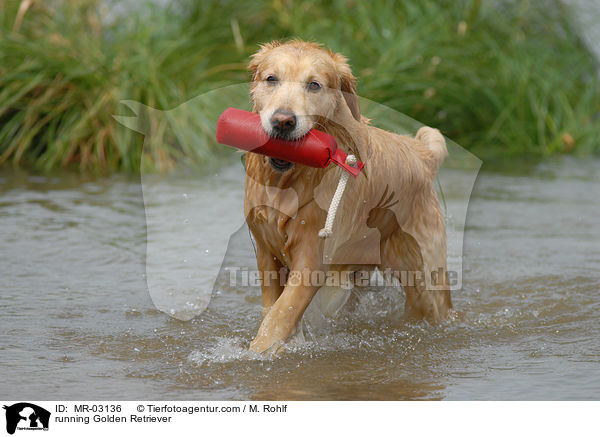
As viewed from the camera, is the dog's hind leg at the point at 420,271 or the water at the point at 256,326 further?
the dog's hind leg at the point at 420,271

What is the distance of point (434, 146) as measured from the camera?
5.01m

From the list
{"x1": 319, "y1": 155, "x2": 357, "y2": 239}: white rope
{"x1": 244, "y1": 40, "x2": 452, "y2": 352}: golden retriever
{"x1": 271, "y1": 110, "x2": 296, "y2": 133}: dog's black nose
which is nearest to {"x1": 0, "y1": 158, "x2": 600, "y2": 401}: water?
{"x1": 244, "y1": 40, "x2": 452, "y2": 352}: golden retriever

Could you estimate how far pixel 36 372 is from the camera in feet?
13.1

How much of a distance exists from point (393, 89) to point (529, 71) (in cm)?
194

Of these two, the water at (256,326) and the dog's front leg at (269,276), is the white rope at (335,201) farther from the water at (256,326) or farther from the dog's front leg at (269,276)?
the water at (256,326)

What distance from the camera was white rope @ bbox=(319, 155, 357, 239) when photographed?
13.3ft

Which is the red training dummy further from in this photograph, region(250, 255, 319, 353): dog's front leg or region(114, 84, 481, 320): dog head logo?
region(250, 255, 319, 353): dog's front leg

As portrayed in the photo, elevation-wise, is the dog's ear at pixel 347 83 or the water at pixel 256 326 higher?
the dog's ear at pixel 347 83

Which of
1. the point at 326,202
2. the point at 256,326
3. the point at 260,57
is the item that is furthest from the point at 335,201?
the point at 256,326

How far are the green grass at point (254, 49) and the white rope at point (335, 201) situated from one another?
5.03 m

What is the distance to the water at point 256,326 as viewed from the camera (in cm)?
388
